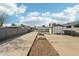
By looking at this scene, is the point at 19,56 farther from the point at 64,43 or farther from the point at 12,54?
the point at 64,43

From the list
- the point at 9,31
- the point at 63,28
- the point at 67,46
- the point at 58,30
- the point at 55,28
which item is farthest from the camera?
the point at 9,31

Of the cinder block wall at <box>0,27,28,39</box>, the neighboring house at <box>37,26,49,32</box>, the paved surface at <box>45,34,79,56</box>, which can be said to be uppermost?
the neighboring house at <box>37,26,49,32</box>

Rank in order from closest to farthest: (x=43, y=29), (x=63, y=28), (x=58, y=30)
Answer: (x=43, y=29) → (x=63, y=28) → (x=58, y=30)

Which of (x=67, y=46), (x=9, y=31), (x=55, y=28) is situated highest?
(x=55, y=28)

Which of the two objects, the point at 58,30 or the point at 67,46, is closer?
the point at 67,46

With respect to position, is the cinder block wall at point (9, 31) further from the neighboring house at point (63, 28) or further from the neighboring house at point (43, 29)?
the neighboring house at point (63, 28)

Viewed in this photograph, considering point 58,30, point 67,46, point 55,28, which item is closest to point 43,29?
point 55,28

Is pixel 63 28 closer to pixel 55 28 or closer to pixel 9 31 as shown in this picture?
pixel 55 28

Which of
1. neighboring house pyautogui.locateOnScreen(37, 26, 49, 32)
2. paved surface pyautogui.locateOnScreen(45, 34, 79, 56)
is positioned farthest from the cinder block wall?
paved surface pyautogui.locateOnScreen(45, 34, 79, 56)

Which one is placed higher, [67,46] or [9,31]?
[9,31]

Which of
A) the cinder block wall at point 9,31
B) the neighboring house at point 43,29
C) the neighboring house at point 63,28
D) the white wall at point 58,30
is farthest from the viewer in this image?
the cinder block wall at point 9,31

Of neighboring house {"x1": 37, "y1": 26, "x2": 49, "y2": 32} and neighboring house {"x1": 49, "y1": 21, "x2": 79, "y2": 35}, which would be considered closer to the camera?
neighboring house {"x1": 37, "y1": 26, "x2": 49, "y2": 32}

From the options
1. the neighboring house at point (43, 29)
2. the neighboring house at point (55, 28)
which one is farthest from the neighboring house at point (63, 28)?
the neighboring house at point (43, 29)

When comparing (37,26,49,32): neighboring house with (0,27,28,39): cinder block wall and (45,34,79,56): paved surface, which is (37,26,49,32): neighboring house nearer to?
(45,34,79,56): paved surface
